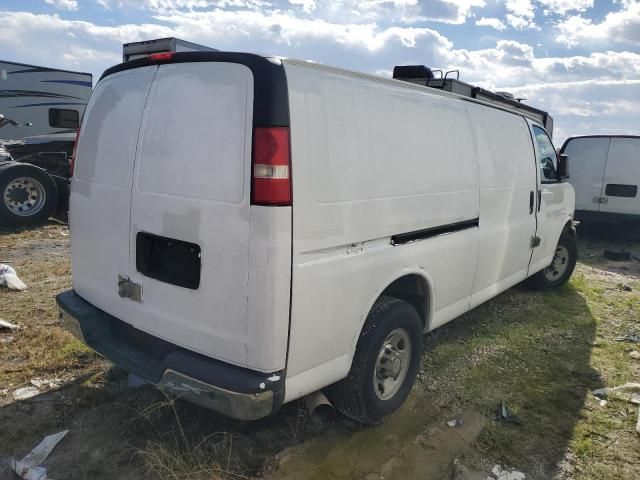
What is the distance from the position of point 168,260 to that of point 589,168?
9216 millimetres

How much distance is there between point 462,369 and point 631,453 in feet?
4.20

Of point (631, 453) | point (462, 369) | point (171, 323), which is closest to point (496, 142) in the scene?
point (462, 369)

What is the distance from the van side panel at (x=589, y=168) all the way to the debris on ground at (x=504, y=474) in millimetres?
8064

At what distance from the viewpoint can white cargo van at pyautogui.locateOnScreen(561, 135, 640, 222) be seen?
909 centimetres

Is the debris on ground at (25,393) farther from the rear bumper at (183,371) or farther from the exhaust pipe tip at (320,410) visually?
the exhaust pipe tip at (320,410)

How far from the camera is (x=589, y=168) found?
945 centimetres

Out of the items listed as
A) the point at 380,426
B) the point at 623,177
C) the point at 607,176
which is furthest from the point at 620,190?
the point at 380,426

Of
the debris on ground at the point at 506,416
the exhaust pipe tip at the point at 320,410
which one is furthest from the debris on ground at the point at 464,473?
the exhaust pipe tip at the point at 320,410

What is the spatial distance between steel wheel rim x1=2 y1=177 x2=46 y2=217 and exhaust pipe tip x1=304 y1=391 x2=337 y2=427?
7.52 meters

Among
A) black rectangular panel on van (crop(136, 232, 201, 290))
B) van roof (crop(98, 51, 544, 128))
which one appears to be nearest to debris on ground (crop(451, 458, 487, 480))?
black rectangular panel on van (crop(136, 232, 201, 290))

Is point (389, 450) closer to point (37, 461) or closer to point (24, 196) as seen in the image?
point (37, 461)

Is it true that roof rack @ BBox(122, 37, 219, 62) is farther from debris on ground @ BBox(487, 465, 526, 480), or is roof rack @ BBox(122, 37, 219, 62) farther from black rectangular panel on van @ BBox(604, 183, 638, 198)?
black rectangular panel on van @ BBox(604, 183, 638, 198)

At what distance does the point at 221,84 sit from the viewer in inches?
93.4

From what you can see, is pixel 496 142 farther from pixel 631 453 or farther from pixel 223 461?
pixel 223 461
